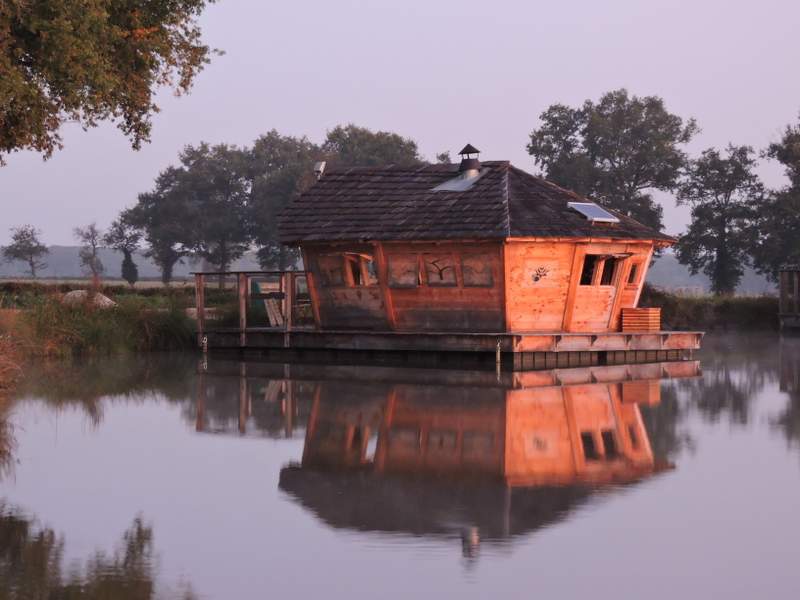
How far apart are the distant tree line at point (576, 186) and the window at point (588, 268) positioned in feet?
99.5

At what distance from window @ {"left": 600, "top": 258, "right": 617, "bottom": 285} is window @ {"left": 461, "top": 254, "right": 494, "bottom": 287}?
11.8 feet

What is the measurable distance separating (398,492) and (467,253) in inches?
611

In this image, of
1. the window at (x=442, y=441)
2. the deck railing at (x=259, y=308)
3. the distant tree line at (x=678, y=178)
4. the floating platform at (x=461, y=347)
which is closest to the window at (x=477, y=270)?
the floating platform at (x=461, y=347)

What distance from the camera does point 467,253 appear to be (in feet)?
86.8

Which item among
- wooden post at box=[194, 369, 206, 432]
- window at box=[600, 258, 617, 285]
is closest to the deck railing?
wooden post at box=[194, 369, 206, 432]

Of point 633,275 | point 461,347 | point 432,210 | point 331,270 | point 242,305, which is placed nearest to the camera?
point 461,347

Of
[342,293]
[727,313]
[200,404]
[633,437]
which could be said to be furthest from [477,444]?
[727,313]

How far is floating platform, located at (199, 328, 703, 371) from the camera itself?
2570 cm

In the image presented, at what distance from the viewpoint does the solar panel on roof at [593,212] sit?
1080 inches

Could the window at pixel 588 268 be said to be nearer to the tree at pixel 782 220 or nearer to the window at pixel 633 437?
the window at pixel 633 437

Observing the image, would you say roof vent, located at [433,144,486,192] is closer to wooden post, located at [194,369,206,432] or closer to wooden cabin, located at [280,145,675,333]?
wooden cabin, located at [280,145,675,333]

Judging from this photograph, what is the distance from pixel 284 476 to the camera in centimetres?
1226

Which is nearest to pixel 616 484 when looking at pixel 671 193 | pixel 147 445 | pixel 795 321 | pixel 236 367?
pixel 147 445

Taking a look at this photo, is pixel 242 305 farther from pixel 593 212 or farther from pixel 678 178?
pixel 678 178
